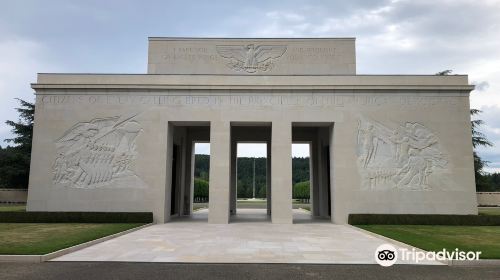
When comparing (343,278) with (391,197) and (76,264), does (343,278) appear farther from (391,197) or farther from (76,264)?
(391,197)

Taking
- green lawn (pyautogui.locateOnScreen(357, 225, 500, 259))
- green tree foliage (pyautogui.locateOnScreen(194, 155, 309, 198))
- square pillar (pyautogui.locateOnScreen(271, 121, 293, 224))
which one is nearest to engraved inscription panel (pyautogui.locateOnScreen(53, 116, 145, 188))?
square pillar (pyautogui.locateOnScreen(271, 121, 293, 224))

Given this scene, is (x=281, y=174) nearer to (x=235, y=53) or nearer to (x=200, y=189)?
(x=235, y=53)

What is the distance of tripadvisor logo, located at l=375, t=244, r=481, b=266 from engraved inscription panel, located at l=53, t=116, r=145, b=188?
46.7 feet

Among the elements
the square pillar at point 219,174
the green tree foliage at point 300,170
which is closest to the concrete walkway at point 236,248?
the square pillar at point 219,174

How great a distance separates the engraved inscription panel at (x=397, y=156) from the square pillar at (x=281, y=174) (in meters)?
4.06

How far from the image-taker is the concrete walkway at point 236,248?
9.92 meters

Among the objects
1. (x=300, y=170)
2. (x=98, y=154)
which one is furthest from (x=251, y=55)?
(x=300, y=170)

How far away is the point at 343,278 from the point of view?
7.86 metres

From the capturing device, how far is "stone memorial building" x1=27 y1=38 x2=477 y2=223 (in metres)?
20.3

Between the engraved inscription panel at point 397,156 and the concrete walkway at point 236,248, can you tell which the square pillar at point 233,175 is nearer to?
the engraved inscription panel at point 397,156

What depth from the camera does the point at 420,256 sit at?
10164mm

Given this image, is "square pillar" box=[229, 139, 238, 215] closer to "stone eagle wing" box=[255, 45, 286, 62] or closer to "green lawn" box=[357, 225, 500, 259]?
"stone eagle wing" box=[255, 45, 286, 62]

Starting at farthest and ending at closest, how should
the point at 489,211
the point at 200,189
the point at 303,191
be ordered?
the point at 303,191, the point at 200,189, the point at 489,211

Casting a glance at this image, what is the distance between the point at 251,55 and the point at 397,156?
1086 centimetres
